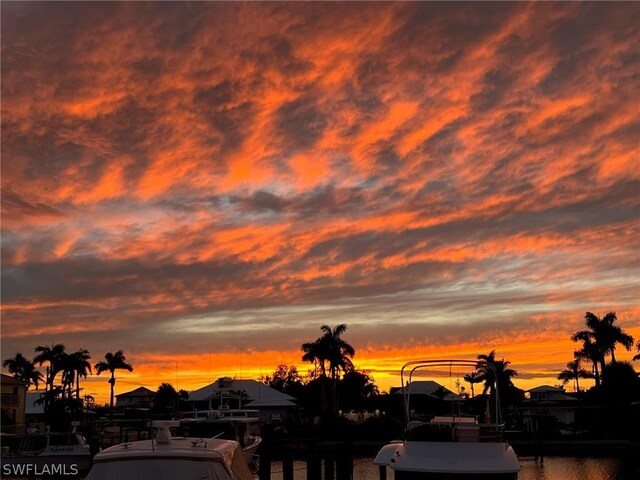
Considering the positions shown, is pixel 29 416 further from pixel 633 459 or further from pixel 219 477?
pixel 219 477

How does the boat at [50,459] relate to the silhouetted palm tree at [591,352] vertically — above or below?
below

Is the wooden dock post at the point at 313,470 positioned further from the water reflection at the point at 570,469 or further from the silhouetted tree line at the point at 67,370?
the silhouetted tree line at the point at 67,370

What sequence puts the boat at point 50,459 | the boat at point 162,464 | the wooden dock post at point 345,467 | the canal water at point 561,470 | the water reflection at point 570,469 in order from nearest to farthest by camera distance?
the boat at point 162,464 < the wooden dock post at point 345,467 < the boat at point 50,459 < the canal water at point 561,470 < the water reflection at point 570,469

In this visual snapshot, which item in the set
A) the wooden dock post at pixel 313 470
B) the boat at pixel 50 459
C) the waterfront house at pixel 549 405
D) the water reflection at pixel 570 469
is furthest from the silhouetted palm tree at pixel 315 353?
the wooden dock post at pixel 313 470

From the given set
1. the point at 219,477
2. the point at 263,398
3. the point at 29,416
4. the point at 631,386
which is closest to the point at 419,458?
the point at 219,477

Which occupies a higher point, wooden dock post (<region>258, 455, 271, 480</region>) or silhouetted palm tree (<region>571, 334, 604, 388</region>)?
silhouetted palm tree (<region>571, 334, 604, 388</region>)

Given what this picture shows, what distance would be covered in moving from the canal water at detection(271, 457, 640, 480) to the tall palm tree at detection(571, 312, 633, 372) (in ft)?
Answer: 102

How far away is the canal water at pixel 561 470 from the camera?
42.0 m

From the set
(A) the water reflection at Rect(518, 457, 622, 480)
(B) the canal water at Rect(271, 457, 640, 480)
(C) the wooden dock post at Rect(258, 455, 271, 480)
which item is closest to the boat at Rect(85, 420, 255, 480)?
(C) the wooden dock post at Rect(258, 455, 271, 480)

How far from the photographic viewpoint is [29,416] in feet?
367

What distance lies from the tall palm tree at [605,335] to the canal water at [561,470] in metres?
31.0

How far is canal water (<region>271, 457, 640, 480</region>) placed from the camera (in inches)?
1655

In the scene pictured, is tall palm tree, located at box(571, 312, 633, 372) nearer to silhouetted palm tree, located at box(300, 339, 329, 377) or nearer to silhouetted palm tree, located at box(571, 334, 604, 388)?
silhouetted palm tree, located at box(571, 334, 604, 388)

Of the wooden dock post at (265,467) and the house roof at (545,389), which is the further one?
the house roof at (545,389)
